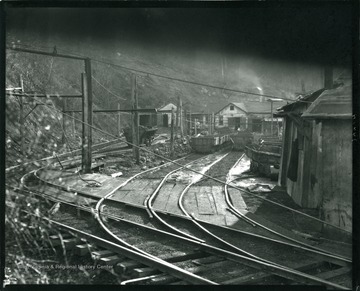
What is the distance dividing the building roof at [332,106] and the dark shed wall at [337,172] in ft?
0.61

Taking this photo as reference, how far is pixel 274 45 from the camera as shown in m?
5.02

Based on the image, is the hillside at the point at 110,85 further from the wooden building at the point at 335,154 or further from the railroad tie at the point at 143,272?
the railroad tie at the point at 143,272

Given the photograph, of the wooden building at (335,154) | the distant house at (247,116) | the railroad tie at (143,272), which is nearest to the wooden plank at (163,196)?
the wooden building at (335,154)

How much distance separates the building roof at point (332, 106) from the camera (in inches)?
222

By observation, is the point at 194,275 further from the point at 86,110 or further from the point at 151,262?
the point at 86,110

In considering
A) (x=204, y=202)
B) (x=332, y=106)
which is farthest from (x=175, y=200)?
(x=332, y=106)

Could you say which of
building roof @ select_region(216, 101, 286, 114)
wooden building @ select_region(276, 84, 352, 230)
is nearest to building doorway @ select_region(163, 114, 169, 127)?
building roof @ select_region(216, 101, 286, 114)

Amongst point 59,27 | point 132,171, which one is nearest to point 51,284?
point 59,27

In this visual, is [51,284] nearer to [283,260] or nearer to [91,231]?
[91,231]

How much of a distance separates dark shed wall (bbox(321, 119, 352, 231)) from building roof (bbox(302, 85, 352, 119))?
19 cm

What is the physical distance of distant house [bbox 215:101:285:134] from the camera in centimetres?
3203

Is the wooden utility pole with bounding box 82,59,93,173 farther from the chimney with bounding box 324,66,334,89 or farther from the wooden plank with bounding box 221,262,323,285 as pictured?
the wooden plank with bounding box 221,262,323,285

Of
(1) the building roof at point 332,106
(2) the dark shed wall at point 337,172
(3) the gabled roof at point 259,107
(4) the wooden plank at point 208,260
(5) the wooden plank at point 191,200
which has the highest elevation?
(3) the gabled roof at point 259,107

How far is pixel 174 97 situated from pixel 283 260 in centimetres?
2617
